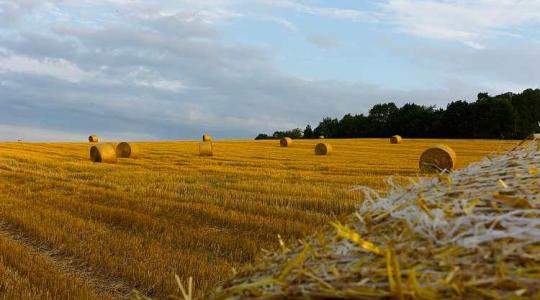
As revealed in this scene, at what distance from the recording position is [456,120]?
65062mm

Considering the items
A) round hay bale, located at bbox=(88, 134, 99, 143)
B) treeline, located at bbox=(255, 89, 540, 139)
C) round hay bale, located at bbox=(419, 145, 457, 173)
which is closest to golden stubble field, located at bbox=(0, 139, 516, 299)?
round hay bale, located at bbox=(419, 145, 457, 173)

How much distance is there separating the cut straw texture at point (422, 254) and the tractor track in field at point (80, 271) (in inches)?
132

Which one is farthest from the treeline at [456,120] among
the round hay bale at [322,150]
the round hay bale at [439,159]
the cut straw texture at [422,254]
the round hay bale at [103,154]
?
the cut straw texture at [422,254]

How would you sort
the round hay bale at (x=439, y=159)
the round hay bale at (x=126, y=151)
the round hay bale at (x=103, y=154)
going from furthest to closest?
1. the round hay bale at (x=126, y=151)
2. the round hay bale at (x=103, y=154)
3. the round hay bale at (x=439, y=159)

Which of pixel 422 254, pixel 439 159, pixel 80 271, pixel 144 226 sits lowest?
pixel 80 271

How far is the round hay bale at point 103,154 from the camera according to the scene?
21581 millimetres

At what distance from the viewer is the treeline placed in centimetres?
6138

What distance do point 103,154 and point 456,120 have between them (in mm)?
→ 51910

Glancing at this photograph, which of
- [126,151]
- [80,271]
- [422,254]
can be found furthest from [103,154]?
[422,254]

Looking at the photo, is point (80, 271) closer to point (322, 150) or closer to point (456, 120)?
point (322, 150)

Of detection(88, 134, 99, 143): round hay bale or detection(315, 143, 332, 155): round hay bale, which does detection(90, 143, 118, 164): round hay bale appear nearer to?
detection(315, 143, 332, 155): round hay bale

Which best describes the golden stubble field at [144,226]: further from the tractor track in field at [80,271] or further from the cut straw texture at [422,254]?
the cut straw texture at [422,254]

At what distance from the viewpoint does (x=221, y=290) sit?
247 centimetres

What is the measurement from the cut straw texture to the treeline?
58169 millimetres
